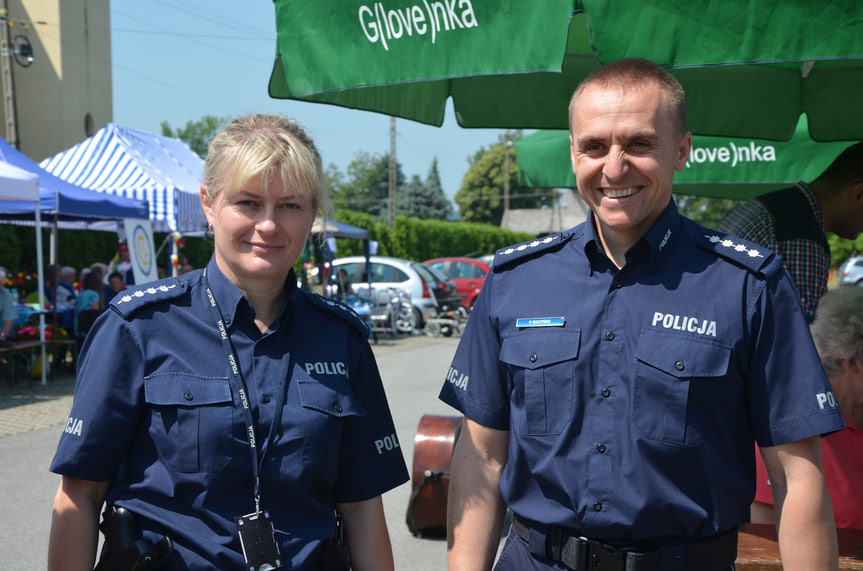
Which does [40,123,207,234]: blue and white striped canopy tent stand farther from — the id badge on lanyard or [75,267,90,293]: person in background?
the id badge on lanyard

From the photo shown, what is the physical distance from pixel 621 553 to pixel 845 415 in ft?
4.85

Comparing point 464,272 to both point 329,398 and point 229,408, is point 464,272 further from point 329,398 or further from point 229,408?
point 229,408

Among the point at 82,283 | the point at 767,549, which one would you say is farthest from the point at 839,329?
the point at 82,283

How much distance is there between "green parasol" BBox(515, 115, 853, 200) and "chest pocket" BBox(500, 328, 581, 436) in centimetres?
454

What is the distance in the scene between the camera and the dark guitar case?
487 centimetres

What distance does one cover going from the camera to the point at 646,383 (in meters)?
1.93

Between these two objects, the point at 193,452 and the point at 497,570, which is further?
the point at 497,570

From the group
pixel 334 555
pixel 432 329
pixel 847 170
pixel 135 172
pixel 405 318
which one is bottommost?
pixel 432 329

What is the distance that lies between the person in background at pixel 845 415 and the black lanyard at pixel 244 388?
5.95ft

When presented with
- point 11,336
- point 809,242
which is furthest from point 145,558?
point 11,336

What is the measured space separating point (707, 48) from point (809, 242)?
1.62 meters

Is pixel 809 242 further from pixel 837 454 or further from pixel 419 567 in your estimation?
pixel 419 567

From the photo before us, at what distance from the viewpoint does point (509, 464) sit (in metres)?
2.12

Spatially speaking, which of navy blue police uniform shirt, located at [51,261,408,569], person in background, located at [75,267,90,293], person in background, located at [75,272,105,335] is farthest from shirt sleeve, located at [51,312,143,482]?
person in background, located at [75,267,90,293]
